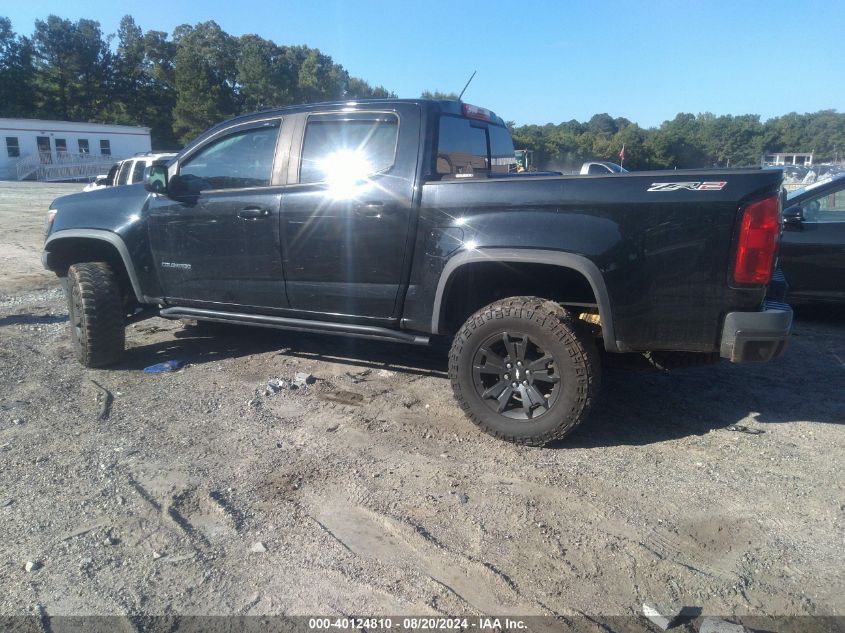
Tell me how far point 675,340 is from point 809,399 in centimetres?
187

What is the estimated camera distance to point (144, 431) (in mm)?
4156

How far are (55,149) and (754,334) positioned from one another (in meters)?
50.4

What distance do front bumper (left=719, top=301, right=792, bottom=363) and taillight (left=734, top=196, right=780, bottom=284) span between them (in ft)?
0.65

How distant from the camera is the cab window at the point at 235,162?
15.5 feet

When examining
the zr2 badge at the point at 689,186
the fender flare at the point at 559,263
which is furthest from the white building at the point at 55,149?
the zr2 badge at the point at 689,186

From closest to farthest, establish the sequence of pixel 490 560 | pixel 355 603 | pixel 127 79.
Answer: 1. pixel 355 603
2. pixel 490 560
3. pixel 127 79

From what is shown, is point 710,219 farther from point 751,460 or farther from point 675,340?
point 751,460

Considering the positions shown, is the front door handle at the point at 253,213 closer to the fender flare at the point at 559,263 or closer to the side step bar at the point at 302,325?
the side step bar at the point at 302,325

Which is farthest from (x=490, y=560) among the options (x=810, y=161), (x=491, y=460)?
(x=810, y=161)

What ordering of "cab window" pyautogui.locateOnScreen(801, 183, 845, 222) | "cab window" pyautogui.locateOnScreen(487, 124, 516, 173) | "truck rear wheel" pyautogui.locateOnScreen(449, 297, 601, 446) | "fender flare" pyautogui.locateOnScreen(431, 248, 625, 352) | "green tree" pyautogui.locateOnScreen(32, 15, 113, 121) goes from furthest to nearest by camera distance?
"green tree" pyautogui.locateOnScreen(32, 15, 113, 121)
"cab window" pyautogui.locateOnScreen(801, 183, 845, 222)
"cab window" pyautogui.locateOnScreen(487, 124, 516, 173)
"truck rear wheel" pyautogui.locateOnScreen(449, 297, 601, 446)
"fender flare" pyautogui.locateOnScreen(431, 248, 625, 352)

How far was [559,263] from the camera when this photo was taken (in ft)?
11.8

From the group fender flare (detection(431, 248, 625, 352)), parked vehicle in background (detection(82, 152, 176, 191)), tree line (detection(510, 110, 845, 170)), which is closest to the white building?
tree line (detection(510, 110, 845, 170))

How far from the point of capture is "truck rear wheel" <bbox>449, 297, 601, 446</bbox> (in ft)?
12.1

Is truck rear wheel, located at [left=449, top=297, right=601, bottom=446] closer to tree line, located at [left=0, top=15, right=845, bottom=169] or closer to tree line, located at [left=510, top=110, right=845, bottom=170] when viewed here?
tree line, located at [left=510, top=110, right=845, bottom=170]
